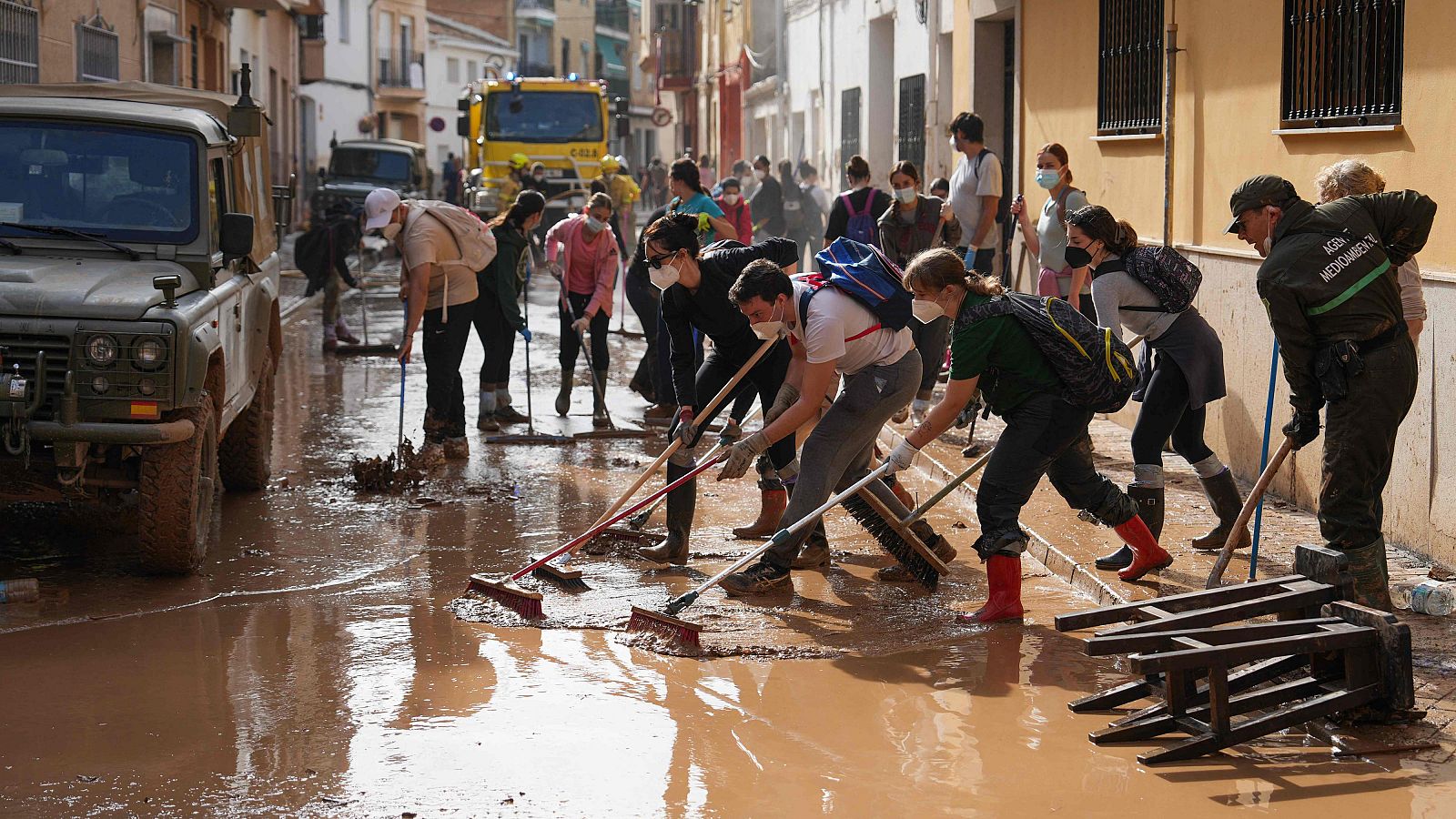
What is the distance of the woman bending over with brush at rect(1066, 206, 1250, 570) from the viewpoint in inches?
280

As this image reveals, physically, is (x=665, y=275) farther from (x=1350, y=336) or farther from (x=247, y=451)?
(x=247, y=451)

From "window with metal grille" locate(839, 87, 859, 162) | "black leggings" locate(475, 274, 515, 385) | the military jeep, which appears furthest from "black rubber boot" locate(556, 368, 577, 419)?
"window with metal grille" locate(839, 87, 859, 162)

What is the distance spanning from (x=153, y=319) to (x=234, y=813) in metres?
2.87

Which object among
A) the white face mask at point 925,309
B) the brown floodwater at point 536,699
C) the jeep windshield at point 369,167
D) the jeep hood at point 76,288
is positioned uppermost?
the jeep windshield at point 369,167

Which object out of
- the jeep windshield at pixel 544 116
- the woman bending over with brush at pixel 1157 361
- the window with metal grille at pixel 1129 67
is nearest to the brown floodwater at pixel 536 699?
the woman bending over with brush at pixel 1157 361

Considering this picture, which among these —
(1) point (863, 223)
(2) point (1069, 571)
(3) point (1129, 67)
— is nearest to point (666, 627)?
(2) point (1069, 571)

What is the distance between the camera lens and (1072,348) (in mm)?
6059

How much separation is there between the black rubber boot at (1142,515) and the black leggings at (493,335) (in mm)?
5058

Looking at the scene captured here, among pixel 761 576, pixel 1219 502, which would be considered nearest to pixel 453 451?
pixel 761 576

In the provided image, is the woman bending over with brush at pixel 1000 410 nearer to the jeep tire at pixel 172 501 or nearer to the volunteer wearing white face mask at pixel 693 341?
the volunteer wearing white face mask at pixel 693 341

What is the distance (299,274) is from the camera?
85.3 feet

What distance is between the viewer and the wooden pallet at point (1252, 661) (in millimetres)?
4754

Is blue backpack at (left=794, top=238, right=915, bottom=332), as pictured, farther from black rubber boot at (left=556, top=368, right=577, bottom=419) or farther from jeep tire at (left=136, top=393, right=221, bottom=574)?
black rubber boot at (left=556, top=368, right=577, bottom=419)

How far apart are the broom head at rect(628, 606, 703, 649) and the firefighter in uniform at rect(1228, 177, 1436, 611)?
233cm
